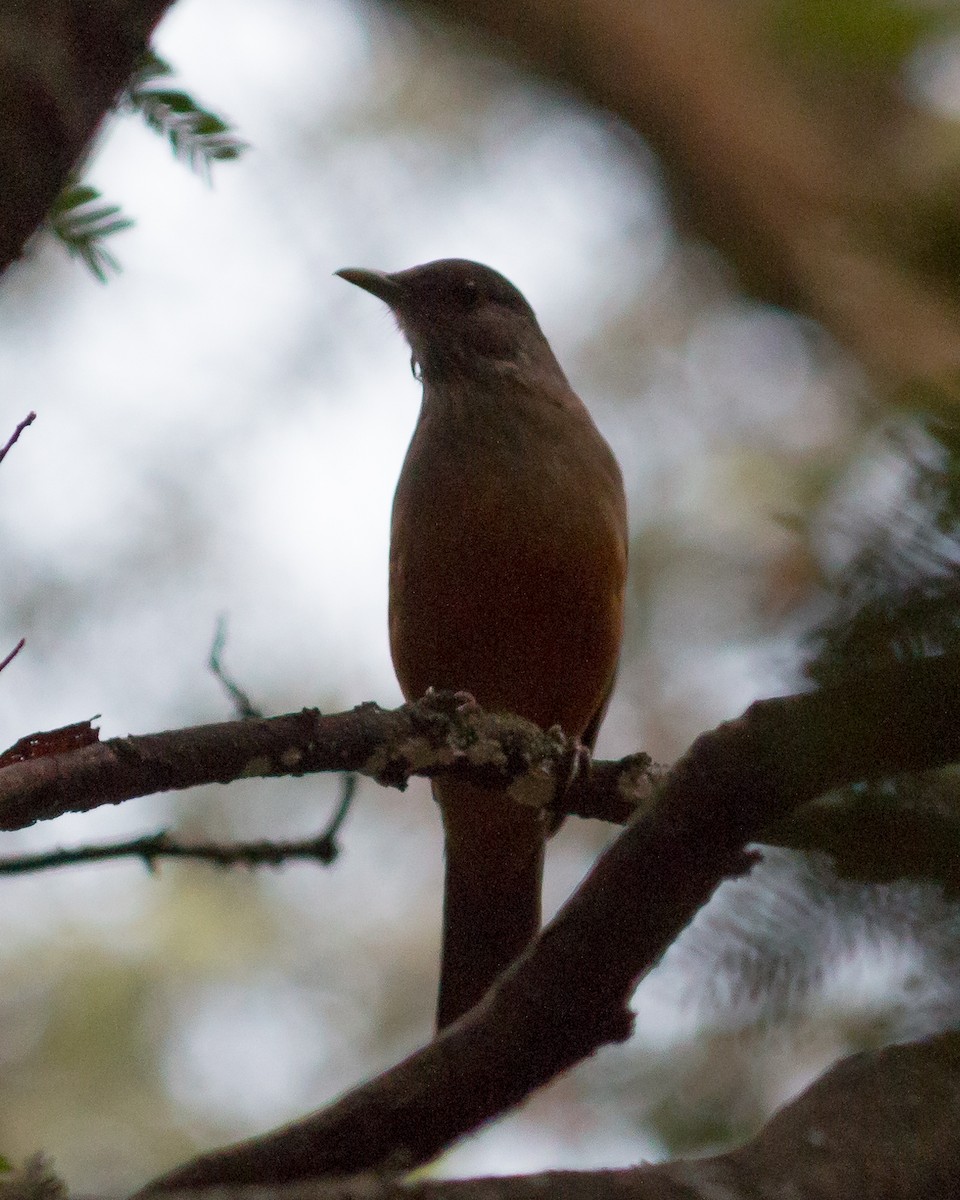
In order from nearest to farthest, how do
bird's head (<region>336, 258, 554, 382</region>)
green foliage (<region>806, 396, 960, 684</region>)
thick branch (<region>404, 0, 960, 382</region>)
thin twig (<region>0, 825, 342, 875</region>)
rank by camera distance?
1. green foliage (<region>806, 396, 960, 684</region>)
2. thin twig (<region>0, 825, 342, 875</region>)
3. bird's head (<region>336, 258, 554, 382</region>)
4. thick branch (<region>404, 0, 960, 382</region>)

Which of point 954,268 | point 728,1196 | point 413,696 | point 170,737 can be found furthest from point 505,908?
point 954,268

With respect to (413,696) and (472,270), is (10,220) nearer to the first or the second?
(413,696)

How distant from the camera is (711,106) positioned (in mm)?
6668

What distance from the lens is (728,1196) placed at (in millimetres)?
2301

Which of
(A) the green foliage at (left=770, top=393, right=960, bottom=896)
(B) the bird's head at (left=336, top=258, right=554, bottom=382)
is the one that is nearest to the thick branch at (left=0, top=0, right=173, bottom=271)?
(A) the green foliage at (left=770, top=393, right=960, bottom=896)

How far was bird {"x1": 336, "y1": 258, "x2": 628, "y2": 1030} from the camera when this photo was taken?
180 inches

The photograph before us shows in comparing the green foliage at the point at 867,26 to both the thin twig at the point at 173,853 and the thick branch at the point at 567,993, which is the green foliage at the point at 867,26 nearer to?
the thin twig at the point at 173,853

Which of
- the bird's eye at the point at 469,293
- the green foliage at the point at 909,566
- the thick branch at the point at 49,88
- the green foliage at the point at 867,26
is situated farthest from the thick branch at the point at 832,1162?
the bird's eye at the point at 469,293

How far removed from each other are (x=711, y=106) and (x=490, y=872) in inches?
145

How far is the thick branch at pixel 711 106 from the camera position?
19.7 feet

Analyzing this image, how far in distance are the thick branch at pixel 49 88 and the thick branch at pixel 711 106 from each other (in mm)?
3279

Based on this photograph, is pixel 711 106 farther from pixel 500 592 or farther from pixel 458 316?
pixel 500 592

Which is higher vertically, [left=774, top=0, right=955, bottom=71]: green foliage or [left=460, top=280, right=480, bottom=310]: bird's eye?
[left=460, top=280, right=480, bottom=310]: bird's eye

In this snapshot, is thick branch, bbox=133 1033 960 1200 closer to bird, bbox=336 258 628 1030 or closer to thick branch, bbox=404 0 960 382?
bird, bbox=336 258 628 1030
